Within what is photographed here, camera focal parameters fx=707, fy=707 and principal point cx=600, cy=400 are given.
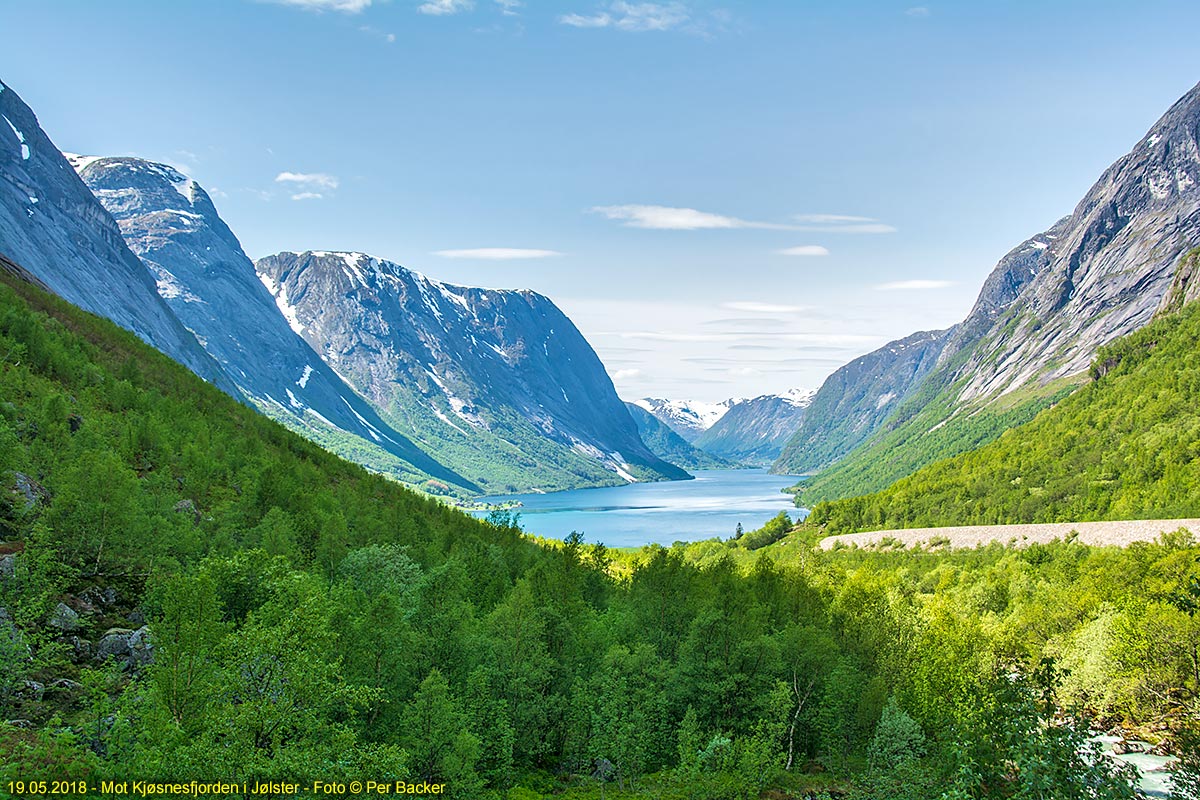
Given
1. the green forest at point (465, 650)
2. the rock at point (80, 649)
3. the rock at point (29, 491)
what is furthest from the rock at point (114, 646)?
the rock at point (29, 491)

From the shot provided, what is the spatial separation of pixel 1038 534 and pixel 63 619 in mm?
141158

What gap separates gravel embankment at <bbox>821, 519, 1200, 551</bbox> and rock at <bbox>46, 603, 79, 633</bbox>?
127 m

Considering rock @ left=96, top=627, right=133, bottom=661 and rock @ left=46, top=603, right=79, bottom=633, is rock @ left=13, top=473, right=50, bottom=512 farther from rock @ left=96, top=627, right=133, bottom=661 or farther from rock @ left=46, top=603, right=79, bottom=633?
rock @ left=96, top=627, right=133, bottom=661

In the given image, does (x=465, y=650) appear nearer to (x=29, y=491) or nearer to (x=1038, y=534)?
(x=29, y=491)

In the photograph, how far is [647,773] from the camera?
56969 millimetres

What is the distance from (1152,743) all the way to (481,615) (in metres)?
58.0

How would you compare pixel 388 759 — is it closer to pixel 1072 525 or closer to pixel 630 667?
pixel 630 667

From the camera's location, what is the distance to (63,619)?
3591 centimetres

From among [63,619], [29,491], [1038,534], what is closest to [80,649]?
[63,619]

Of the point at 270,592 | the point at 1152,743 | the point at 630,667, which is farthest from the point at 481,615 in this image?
the point at 1152,743

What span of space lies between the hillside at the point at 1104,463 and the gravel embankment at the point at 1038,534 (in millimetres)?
12527

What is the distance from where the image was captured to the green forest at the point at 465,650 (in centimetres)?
2758

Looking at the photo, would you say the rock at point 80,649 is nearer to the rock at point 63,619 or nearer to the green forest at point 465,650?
the green forest at point 465,650

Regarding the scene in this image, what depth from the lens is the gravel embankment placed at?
10875 centimetres
